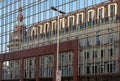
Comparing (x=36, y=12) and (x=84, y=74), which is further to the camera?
(x=36, y=12)

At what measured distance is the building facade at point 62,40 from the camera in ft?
143

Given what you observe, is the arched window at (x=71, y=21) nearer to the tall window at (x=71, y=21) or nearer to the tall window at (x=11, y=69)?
the tall window at (x=71, y=21)

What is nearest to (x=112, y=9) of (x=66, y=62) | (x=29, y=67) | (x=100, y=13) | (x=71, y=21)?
(x=100, y=13)

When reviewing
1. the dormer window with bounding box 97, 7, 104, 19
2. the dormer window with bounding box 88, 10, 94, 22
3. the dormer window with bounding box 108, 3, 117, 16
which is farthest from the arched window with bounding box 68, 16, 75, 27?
the dormer window with bounding box 108, 3, 117, 16

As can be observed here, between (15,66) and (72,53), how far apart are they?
1665cm

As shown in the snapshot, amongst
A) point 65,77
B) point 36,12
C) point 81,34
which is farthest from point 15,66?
point 81,34

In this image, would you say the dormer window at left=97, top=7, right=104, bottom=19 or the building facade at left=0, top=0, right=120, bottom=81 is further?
the dormer window at left=97, top=7, right=104, bottom=19

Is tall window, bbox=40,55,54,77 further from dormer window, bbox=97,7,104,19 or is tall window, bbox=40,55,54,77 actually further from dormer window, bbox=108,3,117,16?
dormer window, bbox=108,3,117,16

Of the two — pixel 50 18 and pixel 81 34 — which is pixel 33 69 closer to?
pixel 50 18

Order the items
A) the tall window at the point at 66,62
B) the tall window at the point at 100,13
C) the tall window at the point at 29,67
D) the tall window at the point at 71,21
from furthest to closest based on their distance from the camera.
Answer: the tall window at the point at 29,67 → the tall window at the point at 71,21 → the tall window at the point at 66,62 → the tall window at the point at 100,13

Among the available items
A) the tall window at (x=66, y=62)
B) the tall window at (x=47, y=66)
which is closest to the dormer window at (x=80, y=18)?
the tall window at (x=66, y=62)

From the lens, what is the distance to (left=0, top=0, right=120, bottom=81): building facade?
43.7m

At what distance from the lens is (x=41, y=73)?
55.2m

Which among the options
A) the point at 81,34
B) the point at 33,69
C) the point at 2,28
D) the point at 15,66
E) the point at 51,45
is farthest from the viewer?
the point at 2,28
